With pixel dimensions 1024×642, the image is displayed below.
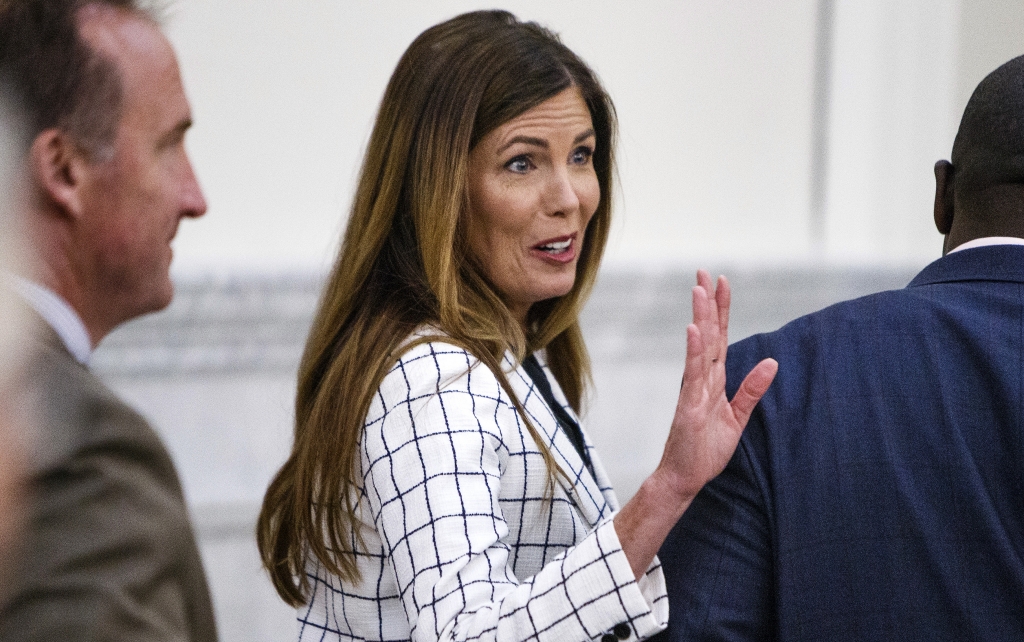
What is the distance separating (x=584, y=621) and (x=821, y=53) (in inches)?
138

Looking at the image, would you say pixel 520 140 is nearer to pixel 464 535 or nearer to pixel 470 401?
pixel 470 401

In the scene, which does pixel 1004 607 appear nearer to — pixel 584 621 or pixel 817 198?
pixel 584 621

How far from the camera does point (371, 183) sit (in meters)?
1.78

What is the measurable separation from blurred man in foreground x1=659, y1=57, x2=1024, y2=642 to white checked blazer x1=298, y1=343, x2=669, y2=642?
126 millimetres

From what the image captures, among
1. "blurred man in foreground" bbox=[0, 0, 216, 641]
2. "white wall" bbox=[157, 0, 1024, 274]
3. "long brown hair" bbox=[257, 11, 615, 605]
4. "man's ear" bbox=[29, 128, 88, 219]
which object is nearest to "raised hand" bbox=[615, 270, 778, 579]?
"long brown hair" bbox=[257, 11, 615, 605]

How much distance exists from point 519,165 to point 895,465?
2.54ft

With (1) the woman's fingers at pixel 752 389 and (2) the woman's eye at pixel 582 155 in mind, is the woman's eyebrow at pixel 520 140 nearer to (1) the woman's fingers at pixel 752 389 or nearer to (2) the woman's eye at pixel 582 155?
(2) the woman's eye at pixel 582 155

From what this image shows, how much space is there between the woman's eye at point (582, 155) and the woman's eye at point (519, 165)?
12 cm

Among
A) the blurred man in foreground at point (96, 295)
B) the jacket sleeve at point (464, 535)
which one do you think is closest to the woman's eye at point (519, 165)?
the jacket sleeve at point (464, 535)

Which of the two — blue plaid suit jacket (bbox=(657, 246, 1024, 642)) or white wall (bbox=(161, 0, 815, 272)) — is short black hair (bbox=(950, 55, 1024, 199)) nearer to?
blue plaid suit jacket (bbox=(657, 246, 1024, 642))

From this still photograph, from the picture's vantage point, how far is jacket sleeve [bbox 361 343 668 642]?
1315 mm

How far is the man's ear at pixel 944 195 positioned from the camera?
59.5 inches

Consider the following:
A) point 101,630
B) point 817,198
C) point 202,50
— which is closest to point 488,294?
point 101,630

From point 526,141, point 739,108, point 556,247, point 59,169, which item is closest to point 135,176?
point 59,169
